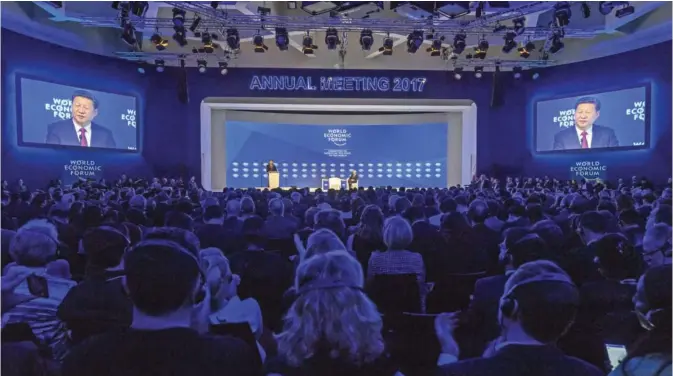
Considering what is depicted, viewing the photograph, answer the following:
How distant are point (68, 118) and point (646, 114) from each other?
16.7 meters

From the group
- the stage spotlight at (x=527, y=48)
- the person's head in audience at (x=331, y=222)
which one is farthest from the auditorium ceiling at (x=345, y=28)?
the person's head in audience at (x=331, y=222)

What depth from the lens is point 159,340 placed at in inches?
63.2

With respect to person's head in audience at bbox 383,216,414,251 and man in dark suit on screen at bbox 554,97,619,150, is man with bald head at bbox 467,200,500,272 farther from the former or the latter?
man in dark suit on screen at bbox 554,97,619,150

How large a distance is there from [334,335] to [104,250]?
1735 mm

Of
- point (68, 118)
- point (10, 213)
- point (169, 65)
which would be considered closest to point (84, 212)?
point (10, 213)

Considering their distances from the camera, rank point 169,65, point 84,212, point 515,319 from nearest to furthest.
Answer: point 515,319, point 84,212, point 169,65

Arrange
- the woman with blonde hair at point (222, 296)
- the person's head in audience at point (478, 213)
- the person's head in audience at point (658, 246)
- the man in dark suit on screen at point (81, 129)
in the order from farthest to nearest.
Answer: the man in dark suit on screen at point (81, 129), the person's head in audience at point (478, 213), the person's head in audience at point (658, 246), the woman with blonde hair at point (222, 296)

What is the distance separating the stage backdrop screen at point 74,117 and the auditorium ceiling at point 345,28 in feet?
4.95

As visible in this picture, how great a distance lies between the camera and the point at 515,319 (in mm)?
1695

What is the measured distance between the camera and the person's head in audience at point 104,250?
9.16ft

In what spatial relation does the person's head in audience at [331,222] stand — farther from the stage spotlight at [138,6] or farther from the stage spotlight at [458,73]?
the stage spotlight at [458,73]

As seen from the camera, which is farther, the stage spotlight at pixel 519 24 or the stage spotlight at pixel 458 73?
the stage spotlight at pixel 458 73

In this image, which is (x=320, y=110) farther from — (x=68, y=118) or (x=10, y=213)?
(x=10, y=213)

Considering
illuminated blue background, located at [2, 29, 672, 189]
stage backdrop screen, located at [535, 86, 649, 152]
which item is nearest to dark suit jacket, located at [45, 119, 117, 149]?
illuminated blue background, located at [2, 29, 672, 189]
